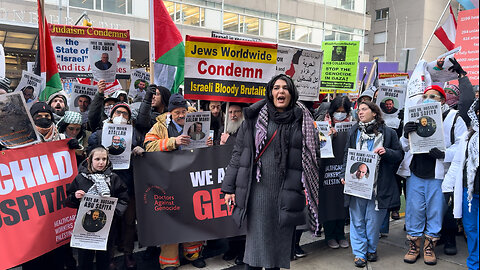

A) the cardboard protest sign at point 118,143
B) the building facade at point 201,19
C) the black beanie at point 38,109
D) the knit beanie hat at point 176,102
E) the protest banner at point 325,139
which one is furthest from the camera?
the building facade at point 201,19

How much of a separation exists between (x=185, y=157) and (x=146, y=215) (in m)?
0.75

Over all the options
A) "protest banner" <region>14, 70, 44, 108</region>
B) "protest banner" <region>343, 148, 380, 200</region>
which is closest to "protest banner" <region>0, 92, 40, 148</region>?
"protest banner" <region>14, 70, 44, 108</region>

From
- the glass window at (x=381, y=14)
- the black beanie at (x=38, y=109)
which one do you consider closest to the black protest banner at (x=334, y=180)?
the black beanie at (x=38, y=109)

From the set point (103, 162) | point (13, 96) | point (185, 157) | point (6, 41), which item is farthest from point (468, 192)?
point (6, 41)

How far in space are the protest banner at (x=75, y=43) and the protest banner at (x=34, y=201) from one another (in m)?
2.74

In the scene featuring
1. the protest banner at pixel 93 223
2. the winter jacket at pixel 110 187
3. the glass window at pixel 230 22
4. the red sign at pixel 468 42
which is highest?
the glass window at pixel 230 22

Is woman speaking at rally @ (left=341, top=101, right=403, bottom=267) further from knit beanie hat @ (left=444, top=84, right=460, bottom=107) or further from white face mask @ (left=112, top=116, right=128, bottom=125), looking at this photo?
white face mask @ (left=112, top=116, right=128, bottom=125)

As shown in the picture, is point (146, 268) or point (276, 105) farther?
point (146, 268)

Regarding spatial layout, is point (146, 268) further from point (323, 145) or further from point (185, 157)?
point (323, 145)

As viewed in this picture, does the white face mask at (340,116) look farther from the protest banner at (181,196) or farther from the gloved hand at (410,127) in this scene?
the protest banner at (181,196)

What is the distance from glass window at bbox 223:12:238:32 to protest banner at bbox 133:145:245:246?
22081 mm

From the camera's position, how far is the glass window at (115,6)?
20.2 metres

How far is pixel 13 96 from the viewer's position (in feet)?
10.8

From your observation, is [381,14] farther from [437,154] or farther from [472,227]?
[472,227]
